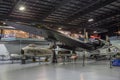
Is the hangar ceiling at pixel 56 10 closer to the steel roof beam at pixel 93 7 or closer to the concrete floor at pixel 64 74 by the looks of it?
the steel roof beam at pixel 93 7

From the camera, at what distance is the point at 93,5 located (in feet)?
41.6

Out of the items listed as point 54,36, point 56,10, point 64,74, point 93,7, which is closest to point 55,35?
point 54,36

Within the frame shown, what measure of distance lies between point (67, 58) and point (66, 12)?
18.5ft

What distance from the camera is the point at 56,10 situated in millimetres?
13773

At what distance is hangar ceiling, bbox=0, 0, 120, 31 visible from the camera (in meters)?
11.9

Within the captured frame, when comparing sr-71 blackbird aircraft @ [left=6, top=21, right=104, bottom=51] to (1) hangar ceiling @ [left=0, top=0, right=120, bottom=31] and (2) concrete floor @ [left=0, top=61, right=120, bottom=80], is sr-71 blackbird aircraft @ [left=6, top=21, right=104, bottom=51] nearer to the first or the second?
(1) hangar ceiling @ [left=0, top=0, right=120, bottom=31]

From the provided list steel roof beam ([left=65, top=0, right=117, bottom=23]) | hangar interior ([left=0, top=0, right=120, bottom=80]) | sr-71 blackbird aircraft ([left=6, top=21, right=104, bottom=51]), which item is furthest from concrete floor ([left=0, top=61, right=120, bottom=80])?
steel roof beam ([left=65, top=0, right=117, bottom=23])

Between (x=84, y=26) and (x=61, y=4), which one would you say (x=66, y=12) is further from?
(x=84, y=26)

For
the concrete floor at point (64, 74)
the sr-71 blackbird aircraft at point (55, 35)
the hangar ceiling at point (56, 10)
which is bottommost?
the concrete floor at point (64, 74)

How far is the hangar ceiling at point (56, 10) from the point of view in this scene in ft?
39.0

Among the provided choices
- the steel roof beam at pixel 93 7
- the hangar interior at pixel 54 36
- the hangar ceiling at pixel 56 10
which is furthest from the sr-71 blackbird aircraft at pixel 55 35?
the steel roof beam at pixel 93 7

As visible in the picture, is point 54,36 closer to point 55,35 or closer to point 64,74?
point 55,35

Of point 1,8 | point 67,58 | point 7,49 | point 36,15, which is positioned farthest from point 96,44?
point 7,49

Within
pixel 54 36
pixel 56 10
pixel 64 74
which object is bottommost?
pixel 64 74
